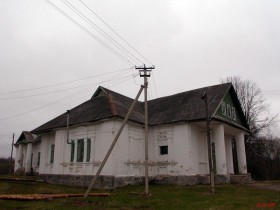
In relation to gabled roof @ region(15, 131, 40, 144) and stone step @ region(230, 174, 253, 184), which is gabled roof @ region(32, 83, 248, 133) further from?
gabled roof @ region(15, 131, 40, 144)

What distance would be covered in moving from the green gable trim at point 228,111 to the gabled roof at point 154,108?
57 centimetres

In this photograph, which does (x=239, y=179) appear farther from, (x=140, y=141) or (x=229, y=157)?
(x=140, y=141)

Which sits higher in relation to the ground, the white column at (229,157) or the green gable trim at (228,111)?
the green gable trim at (228,111)

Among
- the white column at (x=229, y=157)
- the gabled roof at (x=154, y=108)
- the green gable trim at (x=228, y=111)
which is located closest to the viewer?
the gabled roof at (x=154, y=108)

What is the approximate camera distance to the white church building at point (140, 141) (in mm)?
20672

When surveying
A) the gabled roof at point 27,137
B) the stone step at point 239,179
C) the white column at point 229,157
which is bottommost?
the stone step at point 239,179

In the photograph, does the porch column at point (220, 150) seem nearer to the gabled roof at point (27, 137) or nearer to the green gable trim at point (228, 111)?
the green gable trim at point (228, 111)

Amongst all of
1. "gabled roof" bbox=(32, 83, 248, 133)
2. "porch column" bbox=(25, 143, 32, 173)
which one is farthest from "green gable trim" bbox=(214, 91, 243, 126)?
"porch column" bbox=(25, 143, 32, 173)

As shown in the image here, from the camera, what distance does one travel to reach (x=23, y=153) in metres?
40.2

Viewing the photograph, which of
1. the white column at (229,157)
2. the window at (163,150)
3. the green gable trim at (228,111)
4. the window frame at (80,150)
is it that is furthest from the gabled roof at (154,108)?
the white column at (229,157)

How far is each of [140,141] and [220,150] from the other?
623 centimetres

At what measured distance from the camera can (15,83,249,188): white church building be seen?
814 inches

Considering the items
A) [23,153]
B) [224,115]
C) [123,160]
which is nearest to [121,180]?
[123,160]

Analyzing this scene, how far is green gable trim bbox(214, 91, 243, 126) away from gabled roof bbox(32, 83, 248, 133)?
0.57 metres
